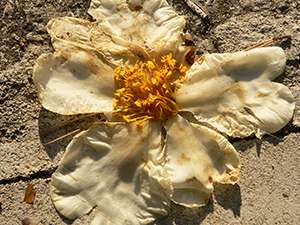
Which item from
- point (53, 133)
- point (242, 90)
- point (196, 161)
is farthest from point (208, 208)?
point (53, 133)

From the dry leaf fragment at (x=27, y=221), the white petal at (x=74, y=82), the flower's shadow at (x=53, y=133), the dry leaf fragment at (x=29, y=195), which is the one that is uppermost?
the white petal at (x=74, y=82)

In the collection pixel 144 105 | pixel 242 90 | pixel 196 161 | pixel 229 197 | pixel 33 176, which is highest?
pixel 242 90

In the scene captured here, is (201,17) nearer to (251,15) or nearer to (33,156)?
(251,15)

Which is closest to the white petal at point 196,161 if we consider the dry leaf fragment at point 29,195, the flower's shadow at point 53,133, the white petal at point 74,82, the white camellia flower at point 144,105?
the white camellia flower at point 144,105

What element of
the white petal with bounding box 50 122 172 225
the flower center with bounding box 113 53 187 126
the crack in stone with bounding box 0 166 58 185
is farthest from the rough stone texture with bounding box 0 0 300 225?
the flower center with bounding box 113 53 187 126

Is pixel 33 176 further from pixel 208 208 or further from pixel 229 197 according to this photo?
pixel 229 197

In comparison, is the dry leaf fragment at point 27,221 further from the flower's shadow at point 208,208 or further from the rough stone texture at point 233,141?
the flower's shadow at point 208,208
